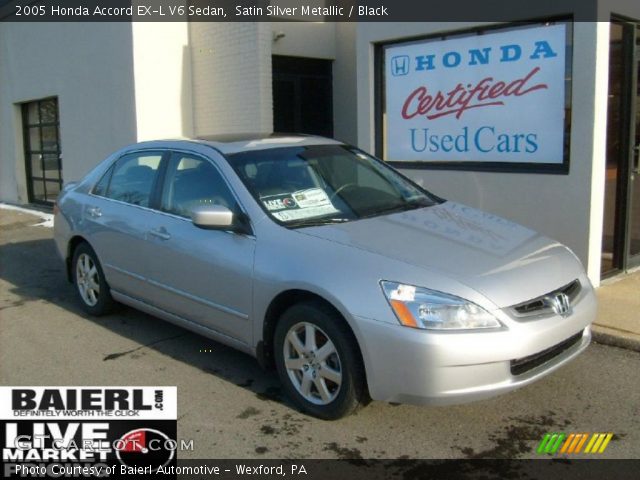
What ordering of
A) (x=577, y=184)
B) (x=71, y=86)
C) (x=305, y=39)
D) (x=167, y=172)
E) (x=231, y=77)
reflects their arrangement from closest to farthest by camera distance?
(x=167, y=172) < (x=577, y=184) < (x=231, y=77) < (x=305, y=39) < (x=71, y=86)

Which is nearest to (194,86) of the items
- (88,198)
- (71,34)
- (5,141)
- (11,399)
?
(71,34)

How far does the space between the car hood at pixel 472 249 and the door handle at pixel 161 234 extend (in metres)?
1.23

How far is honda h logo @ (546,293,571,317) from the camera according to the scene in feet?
12.5

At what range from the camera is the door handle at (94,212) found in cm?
584

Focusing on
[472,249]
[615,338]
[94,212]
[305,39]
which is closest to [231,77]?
[305,39]

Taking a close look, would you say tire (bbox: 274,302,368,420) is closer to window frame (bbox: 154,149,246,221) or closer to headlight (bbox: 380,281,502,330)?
headlight (bbox: 380,281,502,330)

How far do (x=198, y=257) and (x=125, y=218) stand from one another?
114 cm

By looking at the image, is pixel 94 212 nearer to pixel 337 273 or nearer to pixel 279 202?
pixel 279 202

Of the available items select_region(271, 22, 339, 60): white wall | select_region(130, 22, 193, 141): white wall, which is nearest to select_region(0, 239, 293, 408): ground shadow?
select_region(130, 22, 193, 141): white wall

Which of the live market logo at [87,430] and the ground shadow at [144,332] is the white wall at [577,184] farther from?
the live market logo at [87,430]

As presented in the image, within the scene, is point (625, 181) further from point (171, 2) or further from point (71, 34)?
point (71, 34)

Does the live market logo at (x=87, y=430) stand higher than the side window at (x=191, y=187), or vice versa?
the side window at (x=191, y=187)

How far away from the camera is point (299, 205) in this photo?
4.55 meters

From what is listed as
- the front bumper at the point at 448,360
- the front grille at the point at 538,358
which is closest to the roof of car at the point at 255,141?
the front bumper at the point at 448,360
